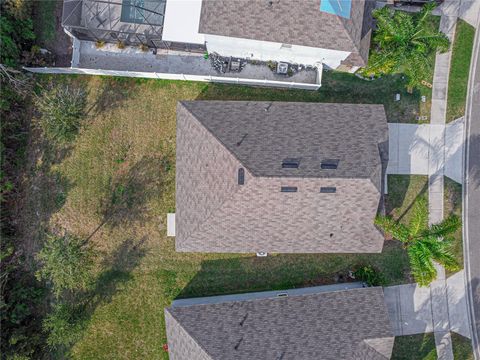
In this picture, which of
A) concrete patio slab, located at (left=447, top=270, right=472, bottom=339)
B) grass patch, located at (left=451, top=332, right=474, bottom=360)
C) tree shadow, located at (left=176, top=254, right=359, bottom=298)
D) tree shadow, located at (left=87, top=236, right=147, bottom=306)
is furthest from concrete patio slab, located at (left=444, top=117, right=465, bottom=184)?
tree shadow, located at (left=87, top=236, right=147, bottom=306)

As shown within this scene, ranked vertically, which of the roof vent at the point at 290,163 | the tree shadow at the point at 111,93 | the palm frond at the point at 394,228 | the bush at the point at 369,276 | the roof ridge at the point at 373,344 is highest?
the tree shadow at the point at 111,93

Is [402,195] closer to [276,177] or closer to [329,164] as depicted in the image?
[329,164]

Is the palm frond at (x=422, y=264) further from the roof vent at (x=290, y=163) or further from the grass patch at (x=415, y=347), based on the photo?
the roof vent at (x=290, y=163)

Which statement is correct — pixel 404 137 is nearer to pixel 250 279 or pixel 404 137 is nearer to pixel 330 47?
pixel 330 47

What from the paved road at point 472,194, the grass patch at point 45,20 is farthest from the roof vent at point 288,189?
the grass patch at point 45,20

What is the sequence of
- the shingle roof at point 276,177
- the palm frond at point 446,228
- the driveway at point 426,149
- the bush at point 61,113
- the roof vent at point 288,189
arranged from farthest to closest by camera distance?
the driveway at point 426,149
the bush at point 61,113
the palm frond at point 446,228
the shingle roof at point 276,177
the roof vent at point 288,189

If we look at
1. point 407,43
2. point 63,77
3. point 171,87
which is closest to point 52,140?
point 63,77

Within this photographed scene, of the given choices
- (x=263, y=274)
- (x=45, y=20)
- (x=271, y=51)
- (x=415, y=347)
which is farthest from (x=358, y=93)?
(x=45, y=20)
